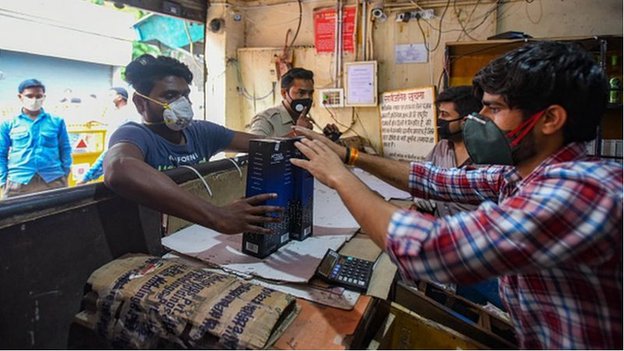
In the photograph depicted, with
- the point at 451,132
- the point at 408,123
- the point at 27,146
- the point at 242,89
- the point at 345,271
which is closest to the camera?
the point at 345,271

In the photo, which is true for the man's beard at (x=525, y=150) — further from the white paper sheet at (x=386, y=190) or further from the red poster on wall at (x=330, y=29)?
the red poster on wall at (x=330, y=29)

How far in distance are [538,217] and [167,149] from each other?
4.49ft

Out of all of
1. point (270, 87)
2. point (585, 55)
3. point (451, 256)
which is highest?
point (270, 87)

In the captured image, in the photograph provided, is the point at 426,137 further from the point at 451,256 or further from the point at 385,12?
the point at 451,256

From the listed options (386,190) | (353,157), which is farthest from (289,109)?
(353,157)

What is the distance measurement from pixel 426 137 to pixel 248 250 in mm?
2563

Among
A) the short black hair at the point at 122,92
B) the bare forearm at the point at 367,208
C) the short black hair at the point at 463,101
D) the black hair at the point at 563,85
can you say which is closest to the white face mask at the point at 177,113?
the bare forearm at the point at 367,208

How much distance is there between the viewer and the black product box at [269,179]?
1070mm

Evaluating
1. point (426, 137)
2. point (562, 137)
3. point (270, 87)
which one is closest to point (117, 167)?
point (562, 137)

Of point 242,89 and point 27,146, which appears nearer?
point 27,146

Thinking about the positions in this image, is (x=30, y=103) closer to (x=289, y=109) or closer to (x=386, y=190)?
(x=289, y=109)

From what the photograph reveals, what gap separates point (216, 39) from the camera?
12.8 feet

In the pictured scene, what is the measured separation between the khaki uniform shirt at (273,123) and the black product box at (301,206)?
1.26 metres

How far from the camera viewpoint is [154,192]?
3.37 feet
